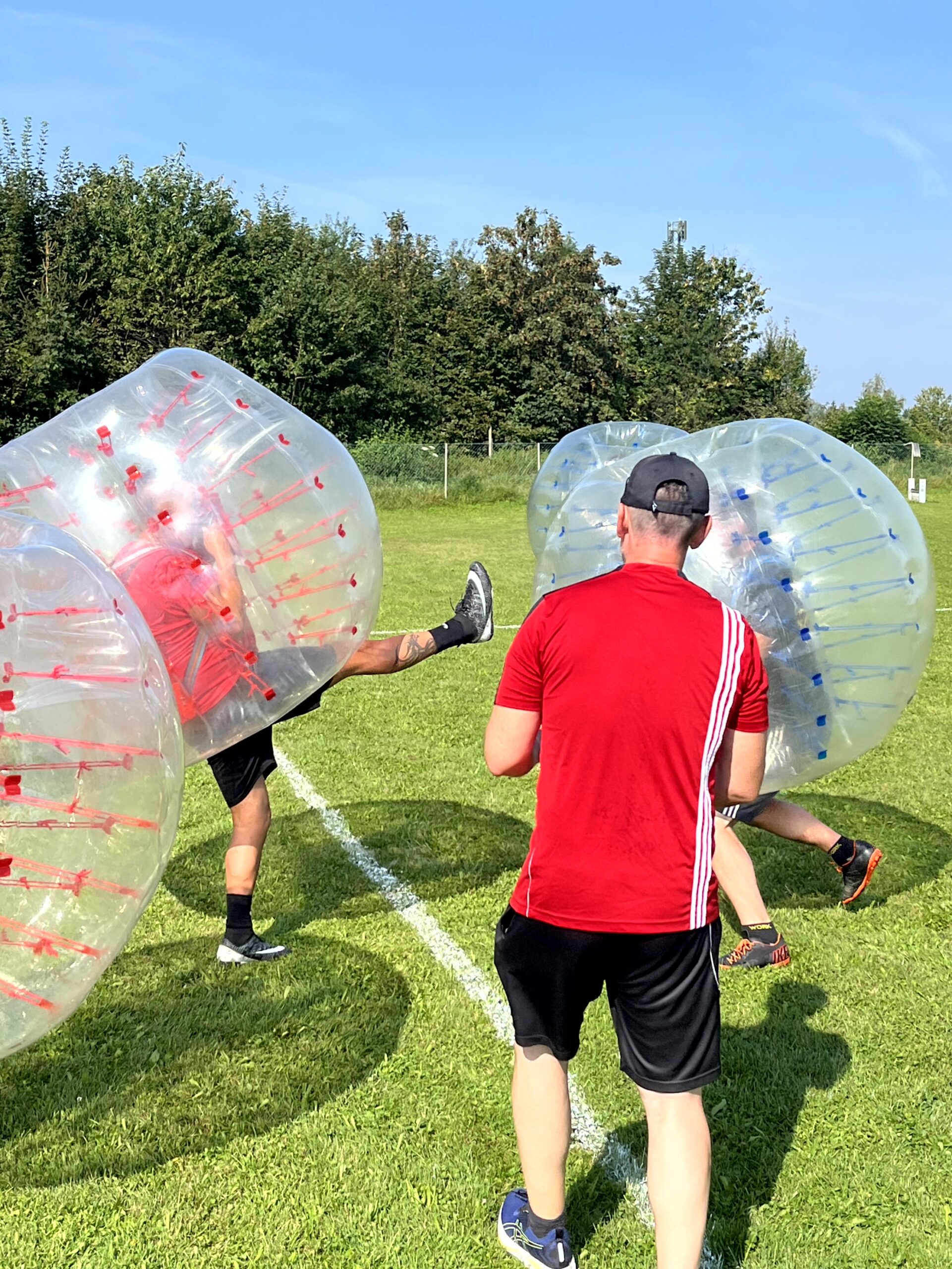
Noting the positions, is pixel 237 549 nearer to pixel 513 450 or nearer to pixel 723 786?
pixel 723 786

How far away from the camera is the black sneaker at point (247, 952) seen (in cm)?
468

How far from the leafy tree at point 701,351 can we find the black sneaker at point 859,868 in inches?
1744

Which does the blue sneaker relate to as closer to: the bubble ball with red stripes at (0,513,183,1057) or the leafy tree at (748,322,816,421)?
the bubble ball with red stripes at (0,513,183,1057)

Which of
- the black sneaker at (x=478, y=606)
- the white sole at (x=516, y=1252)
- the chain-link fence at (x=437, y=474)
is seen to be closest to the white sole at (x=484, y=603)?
the black sneaker at (x=478, y=606)

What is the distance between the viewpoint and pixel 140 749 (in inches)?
104

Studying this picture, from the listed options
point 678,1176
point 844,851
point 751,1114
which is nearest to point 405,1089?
point 751,1114

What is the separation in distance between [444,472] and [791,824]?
2609 cm

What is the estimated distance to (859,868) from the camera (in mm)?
5094

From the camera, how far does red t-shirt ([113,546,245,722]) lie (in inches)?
137

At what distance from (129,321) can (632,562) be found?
35581 millimetres

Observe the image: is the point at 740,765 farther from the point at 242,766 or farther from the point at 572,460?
the point at 572,460

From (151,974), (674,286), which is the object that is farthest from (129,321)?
(151,974)

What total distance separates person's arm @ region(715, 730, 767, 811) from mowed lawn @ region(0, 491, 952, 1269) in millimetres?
1289

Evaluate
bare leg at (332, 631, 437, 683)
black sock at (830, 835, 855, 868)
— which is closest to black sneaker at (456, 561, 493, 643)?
bare leg at (332, 631, 437, 683)
